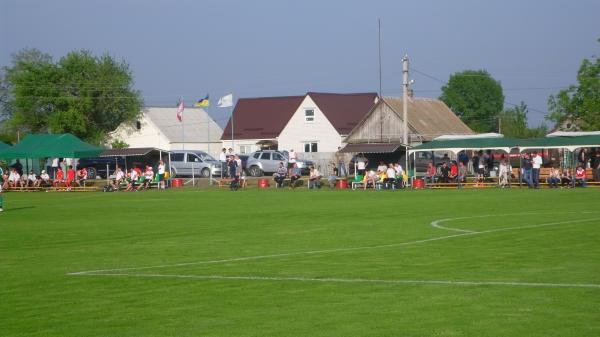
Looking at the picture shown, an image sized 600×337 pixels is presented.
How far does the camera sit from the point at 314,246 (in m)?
19.6

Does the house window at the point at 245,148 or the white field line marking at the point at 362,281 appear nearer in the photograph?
the white field line marking at the point at 362,281

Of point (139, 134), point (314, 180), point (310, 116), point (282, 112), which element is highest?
point (282, 112)

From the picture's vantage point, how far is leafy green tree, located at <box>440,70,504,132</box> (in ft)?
508

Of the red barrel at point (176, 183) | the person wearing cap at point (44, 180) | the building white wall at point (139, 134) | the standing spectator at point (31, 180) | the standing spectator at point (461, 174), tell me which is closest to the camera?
the standing spectator at point (461, 174)

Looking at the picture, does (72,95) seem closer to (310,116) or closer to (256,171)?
(310,116)

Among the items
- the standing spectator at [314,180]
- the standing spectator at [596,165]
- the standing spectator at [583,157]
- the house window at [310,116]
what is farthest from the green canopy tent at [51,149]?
the house window at [310,116]

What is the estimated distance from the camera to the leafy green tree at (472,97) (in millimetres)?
154750

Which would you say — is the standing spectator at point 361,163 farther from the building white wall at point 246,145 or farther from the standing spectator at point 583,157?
the building white wall at point 246,145

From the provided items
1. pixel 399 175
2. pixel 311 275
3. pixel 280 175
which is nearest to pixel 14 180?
pixel 280 175

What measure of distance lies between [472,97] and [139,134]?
72.5 meters

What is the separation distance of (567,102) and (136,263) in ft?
227

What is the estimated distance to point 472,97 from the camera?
154750 mm

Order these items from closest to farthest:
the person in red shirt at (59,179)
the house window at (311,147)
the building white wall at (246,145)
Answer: the person in red shirt at (59,179)
the house window at (311,147)
the building white wall at (246,145)

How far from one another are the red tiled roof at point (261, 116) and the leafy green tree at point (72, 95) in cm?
1148
